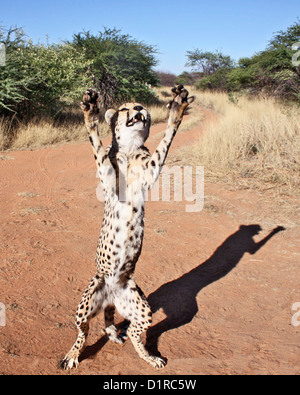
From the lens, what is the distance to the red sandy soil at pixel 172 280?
279 centimetres

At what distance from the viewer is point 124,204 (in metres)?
2.79

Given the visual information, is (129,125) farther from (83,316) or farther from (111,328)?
(111,328)

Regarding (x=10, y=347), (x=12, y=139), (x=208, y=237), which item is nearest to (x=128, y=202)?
(x=10, y=347)

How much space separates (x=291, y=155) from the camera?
7090mm

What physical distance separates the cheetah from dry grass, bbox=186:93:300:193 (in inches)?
174

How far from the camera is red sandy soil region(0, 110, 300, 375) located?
2787 millimetres

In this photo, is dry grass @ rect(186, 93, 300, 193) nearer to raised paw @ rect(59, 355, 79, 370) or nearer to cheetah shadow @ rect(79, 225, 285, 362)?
cheetah shadow @ rect(79, 225, 285, 362)

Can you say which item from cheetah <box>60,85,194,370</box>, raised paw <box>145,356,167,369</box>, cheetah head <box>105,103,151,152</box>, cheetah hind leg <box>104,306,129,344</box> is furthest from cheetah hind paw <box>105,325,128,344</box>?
cheetah head <box>105,103,151,152</box>

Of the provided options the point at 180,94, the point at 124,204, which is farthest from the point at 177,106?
the point at 124,204

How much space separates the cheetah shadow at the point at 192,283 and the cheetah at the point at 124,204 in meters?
0.46

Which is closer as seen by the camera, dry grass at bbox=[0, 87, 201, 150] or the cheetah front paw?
the cheetah front paw

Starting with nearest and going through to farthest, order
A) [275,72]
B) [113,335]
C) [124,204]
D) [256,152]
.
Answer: [124,204]
[113,335]
[256,152]
[275,72]

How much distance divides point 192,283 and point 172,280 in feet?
0.71
